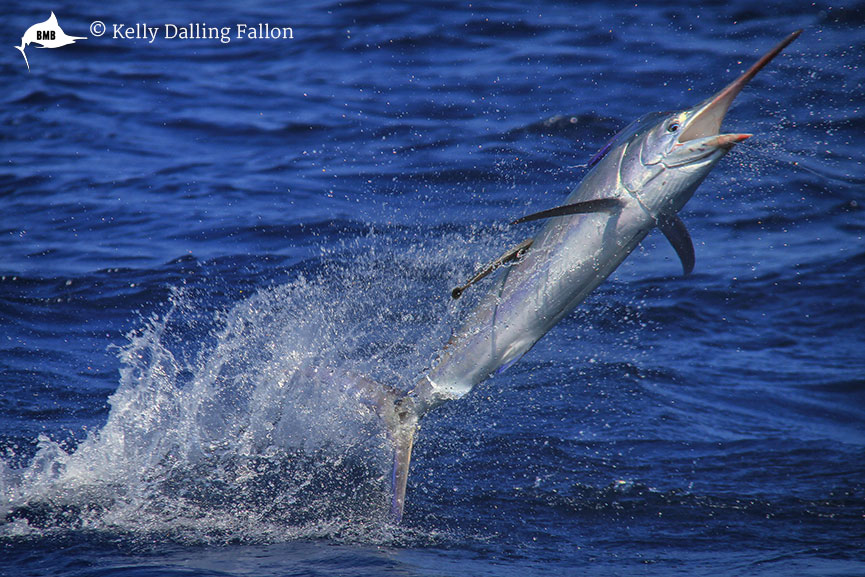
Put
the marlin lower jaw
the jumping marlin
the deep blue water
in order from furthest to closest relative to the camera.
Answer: the deep blue water < the jumping marlin < the marlin lower jaw

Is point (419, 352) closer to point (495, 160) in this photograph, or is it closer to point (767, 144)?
point (495, 160)

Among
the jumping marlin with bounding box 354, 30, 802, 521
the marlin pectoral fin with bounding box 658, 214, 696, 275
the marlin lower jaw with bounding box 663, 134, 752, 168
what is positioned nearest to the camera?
the marlin lower jaw with bounding box 663, 134, 752, 168

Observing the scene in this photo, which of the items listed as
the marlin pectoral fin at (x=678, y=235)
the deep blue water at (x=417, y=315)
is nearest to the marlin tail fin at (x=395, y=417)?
the deep blue water at (x=417, y=315)

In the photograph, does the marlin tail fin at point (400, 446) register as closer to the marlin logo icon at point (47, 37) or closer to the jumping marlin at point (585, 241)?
the jumping marlin at point (585, 241)

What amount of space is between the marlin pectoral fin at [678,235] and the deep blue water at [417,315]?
1.32 meters

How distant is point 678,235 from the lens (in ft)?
12.2

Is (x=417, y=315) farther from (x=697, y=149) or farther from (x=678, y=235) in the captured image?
(x=697, y=149)

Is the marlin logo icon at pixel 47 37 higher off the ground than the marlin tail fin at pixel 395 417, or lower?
higher

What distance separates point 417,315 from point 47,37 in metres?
11.7

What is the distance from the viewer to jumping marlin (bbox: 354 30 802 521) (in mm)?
3420

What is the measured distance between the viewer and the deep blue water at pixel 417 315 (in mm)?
4113

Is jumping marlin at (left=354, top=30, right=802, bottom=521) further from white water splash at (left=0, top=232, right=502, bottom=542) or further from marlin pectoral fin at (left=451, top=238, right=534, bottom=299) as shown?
white water splash at (left=0, top=232, right=502, bottom=542)

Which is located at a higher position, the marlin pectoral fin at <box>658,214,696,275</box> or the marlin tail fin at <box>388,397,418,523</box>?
the marlin pectoral fin at <box>658,214,696,275</box>

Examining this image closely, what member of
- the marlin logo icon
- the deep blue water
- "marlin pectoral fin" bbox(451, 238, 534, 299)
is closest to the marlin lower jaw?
"marlin pectoral fin" bbox(451, 238, 534, 299)
